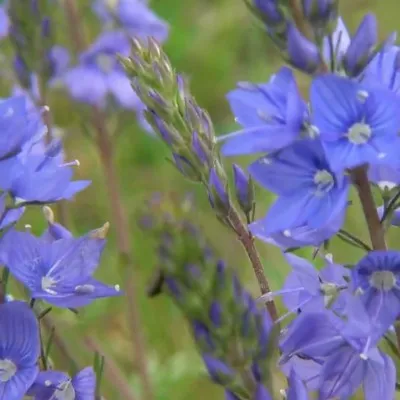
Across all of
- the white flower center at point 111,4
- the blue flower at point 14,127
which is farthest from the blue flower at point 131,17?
the blue flower at point 14,127

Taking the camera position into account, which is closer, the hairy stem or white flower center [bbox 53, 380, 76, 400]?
white flower center [bbox 53, 380, 76, 400]

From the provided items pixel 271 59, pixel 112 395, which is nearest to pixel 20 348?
pixel 112 395

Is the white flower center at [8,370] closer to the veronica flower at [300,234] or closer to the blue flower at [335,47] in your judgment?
the veronica flower at [300,234]

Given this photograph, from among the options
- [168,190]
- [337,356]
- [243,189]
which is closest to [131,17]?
[168,190]

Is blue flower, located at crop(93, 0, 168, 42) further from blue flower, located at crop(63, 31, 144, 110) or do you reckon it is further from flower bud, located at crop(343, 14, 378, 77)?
flower bud, located at crop(343, 14, 378, 77)

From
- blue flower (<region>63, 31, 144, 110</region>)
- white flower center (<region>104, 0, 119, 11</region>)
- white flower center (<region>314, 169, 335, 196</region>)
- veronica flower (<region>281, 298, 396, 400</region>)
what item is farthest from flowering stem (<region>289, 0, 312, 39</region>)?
white flower center (<region>104, 0, 119, 11</region>)

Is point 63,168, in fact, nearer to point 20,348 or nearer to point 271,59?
point 20,348

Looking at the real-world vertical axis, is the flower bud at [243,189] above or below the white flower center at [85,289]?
above

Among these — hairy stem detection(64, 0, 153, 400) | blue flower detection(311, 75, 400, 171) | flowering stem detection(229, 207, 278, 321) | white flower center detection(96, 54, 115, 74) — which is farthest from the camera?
Answer: white flower center detection(96, 54, 115, 74)

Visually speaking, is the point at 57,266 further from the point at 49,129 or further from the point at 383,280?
the point at 49,129
